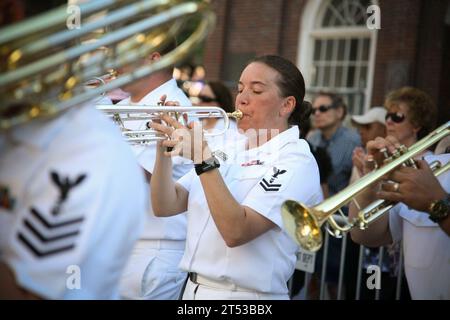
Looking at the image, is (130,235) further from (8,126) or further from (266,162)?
(266,162)

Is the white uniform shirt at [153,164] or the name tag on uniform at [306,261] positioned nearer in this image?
the white uniform shirt at [153,164]

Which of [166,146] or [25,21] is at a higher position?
[25,21]

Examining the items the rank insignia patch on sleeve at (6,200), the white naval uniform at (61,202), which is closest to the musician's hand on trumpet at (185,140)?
the white naval uniform at (61,202)

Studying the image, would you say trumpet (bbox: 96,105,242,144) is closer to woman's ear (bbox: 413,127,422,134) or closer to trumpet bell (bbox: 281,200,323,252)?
trumpet bell (bbox: 281,200,323,252)

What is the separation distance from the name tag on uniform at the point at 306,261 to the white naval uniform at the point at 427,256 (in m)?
1.73

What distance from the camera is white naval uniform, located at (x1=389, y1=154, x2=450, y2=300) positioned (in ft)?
9.78

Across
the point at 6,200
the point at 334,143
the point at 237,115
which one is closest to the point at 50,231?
the point at 6,200

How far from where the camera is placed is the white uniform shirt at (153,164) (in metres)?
3.53

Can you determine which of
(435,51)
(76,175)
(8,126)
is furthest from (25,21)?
(435,51)

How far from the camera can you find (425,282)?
3.01 metres

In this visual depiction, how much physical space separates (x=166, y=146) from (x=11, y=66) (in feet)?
4.68

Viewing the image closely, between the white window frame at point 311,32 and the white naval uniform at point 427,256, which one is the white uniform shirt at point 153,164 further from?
the white window frame at point 311,32

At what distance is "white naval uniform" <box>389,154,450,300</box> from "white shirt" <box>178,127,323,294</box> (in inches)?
21.1

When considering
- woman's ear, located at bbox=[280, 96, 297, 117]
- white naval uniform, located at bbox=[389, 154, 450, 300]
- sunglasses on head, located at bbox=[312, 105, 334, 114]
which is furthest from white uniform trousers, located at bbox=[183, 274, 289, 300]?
sunglasses on head, located at bbox=[312, 105, 334, 114]
